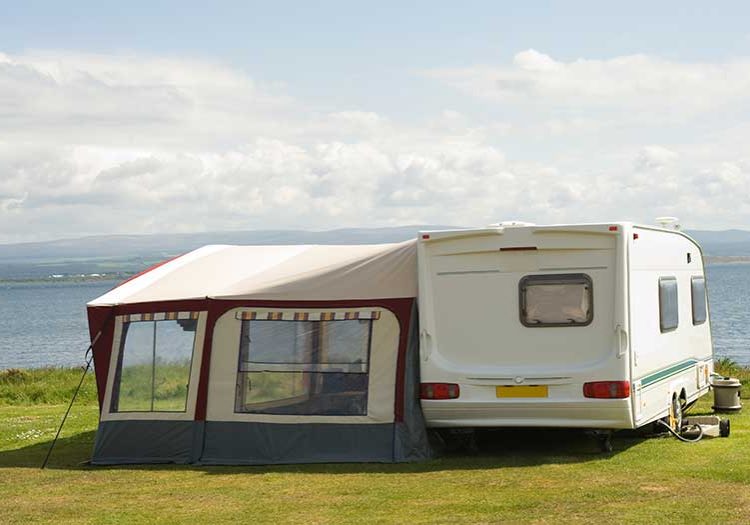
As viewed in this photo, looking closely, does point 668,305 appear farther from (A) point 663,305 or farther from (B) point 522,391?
(B) point 522,391

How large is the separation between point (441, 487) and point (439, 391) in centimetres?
139

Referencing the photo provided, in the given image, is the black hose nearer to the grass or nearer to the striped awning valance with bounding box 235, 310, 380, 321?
the grass

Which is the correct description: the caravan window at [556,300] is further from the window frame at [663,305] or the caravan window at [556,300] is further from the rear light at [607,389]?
the window frame at [663,305]

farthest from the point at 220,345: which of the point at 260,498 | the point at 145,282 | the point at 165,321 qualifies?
the point at 260,498

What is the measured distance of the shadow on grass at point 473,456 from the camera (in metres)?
11.3

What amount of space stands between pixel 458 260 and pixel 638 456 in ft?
7.94

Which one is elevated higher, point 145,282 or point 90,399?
point 145,282

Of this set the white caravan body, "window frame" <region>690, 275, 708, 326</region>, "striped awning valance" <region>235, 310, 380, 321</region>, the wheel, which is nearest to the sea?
"window frame" <region>690, 275, 708, 326</region>

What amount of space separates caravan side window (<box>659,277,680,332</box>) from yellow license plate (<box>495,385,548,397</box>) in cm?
168

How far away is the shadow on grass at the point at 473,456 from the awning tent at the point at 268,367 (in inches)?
8.5

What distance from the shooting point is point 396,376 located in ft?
38.2

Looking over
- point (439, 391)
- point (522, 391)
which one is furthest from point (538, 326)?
point (439, 391)

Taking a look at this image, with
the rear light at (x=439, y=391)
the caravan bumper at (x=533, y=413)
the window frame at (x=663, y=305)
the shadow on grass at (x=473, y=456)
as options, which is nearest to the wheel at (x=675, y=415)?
the shadow on grass at (x=473, y=456)

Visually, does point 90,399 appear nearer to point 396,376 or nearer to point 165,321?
point 165,321
